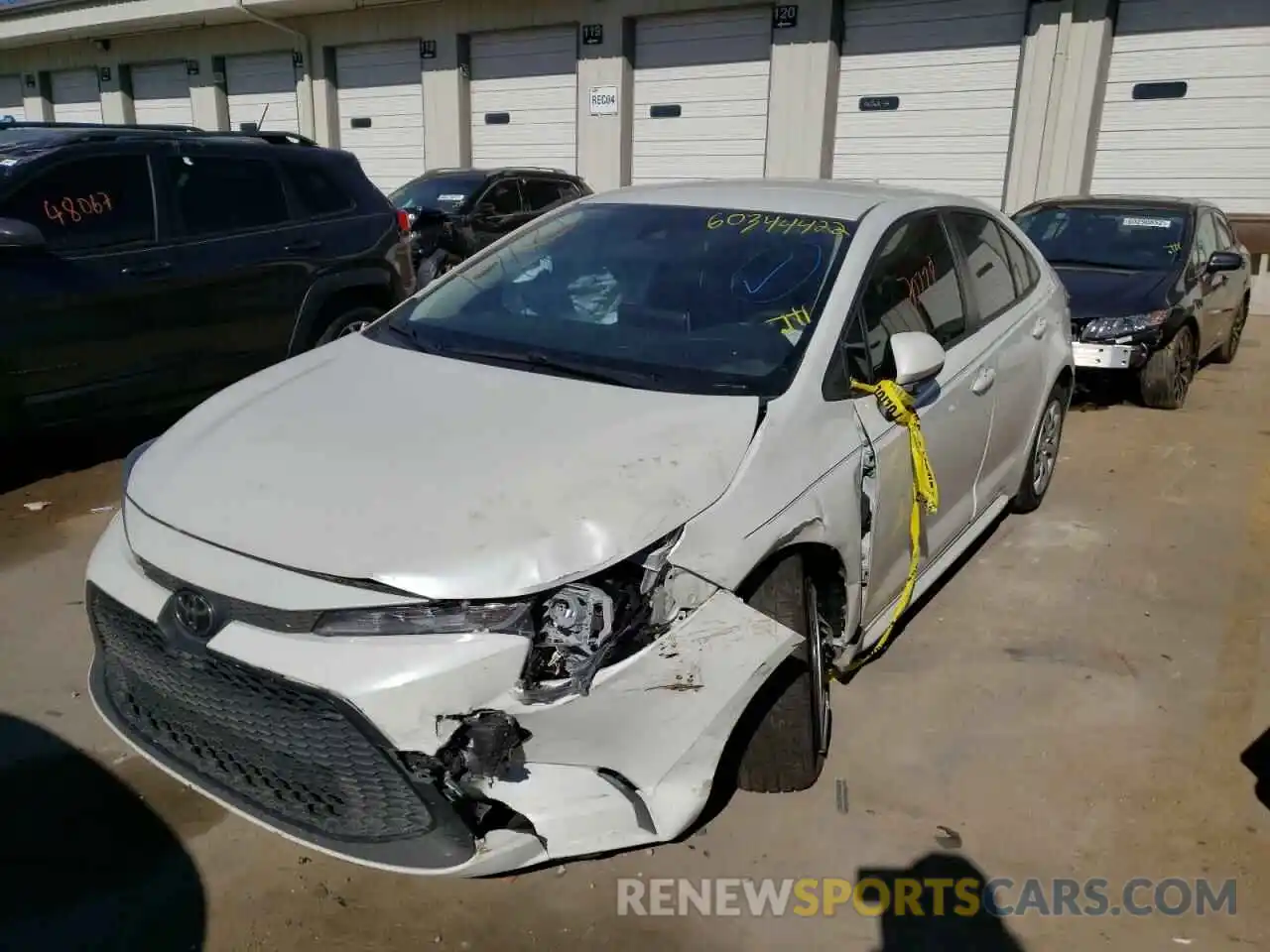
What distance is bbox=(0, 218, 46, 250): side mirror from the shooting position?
4.64m

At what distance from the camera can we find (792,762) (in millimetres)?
2807

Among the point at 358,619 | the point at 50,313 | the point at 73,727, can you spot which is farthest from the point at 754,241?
the point at 50,313

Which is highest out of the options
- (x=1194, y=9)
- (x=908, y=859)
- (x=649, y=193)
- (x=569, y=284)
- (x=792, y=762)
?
(x=1194, y=9)

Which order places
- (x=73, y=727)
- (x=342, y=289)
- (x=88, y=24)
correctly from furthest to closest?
1. (x=88, y=24)
2. (x=342, y=289)
3. (x=73, y=727)

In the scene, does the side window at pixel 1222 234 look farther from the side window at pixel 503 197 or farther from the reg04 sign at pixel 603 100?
the reg04 sign at pixel 603 100

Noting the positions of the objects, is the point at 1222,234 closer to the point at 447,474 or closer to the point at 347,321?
the point at 347,321

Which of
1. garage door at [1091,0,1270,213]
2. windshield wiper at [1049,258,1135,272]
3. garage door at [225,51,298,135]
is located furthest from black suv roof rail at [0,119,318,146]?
garage door at [225,51,298,135]

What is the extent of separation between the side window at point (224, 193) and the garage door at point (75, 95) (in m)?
22.3

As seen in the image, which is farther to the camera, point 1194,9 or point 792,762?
point 1194,9

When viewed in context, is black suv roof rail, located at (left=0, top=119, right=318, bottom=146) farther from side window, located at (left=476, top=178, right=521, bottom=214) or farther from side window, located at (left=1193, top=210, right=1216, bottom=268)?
side window, located at (left=1193, top=210, right=1216, bottom=268)

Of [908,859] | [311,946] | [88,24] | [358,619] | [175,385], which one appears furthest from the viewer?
[88,24]

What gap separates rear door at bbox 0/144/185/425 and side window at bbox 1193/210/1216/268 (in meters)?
7.45

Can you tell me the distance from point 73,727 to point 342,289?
3.84m

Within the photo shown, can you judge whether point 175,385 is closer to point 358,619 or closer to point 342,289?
point 342,289
